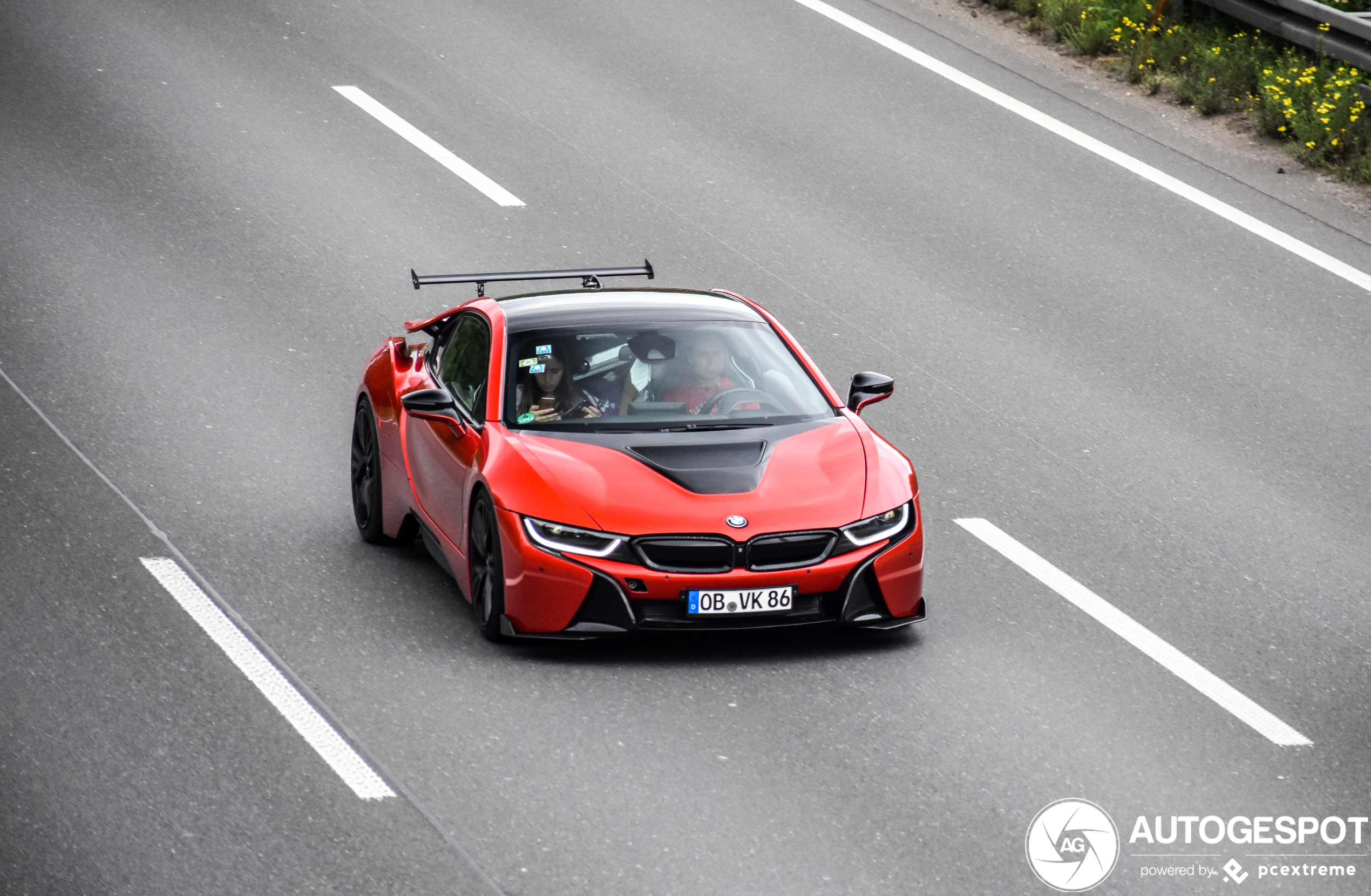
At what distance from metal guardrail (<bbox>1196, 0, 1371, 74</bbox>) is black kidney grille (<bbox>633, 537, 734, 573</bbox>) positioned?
9678mm

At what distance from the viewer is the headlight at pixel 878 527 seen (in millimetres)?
8492

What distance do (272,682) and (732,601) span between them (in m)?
1.94

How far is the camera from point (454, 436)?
30.4 ft

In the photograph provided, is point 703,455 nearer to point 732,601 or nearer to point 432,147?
point 732,601

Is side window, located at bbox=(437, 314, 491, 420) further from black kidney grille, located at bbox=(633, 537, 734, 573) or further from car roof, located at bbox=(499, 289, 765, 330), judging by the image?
black kidney grille, located at bbox=(633, 537, 734, 573)

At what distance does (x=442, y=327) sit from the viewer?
10.5m

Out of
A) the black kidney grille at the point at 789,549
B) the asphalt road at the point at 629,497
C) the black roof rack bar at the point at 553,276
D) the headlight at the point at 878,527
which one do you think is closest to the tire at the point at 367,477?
the asphalt road at the point at 629,497

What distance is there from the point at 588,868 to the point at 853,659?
235cm

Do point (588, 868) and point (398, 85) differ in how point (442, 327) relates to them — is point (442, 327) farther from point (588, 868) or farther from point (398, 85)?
point (398, 85)

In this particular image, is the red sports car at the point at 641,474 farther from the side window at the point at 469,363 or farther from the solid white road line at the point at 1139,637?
the solid white road line at the point at 1139,637

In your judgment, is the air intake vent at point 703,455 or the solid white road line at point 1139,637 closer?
the solid white road line at point 1139,637

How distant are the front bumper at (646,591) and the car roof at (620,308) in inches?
58.6

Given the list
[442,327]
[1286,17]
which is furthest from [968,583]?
[1286,17]
